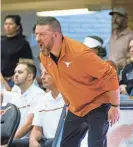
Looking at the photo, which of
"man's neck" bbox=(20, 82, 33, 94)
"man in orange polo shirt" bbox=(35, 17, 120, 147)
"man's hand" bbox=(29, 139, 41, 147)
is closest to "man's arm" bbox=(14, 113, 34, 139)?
"man's hand" bbox=(29, 139, 41, 147)

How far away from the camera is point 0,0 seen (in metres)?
5.43

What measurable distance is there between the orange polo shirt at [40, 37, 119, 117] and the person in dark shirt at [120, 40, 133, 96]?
2.46 ft

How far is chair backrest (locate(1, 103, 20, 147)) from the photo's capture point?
351 centimetres

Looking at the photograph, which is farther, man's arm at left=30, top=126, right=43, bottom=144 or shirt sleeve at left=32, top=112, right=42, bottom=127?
shirt sleeve at left=32, top=112, right=42, bottom=127

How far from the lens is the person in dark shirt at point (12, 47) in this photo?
4969 mm

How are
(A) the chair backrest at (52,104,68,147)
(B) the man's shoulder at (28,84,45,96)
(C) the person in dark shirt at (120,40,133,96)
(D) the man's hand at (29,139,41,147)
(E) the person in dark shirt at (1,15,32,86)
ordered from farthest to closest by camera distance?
1. (E) the person in dark shirt at (1,15,32,86)
2. (B) the man's shoulder at (28,84,45,96)
3. (C) the person in dark shirt at (120,40,133,96)
4. (D) the man's hand at (29,139,41,147)
5. (A) the chair backrest at (52,104,68,147)

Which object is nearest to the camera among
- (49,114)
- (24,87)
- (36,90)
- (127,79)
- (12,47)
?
(49,114)

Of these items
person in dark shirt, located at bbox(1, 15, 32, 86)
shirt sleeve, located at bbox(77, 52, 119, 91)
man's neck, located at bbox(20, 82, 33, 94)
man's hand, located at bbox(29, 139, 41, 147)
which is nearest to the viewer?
shirt sleeve, located at bbox(77, 52, 119, 91)

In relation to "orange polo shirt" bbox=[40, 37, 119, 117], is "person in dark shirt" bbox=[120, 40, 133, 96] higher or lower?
lower

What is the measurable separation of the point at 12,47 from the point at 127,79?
138 cm

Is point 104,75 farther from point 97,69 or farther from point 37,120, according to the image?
point 37,120

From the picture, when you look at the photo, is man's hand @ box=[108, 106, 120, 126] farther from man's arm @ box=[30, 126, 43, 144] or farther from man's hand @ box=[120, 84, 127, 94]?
man's arm @ box=[30, 126, 43, 144]

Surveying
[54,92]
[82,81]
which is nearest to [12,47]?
[54,92]

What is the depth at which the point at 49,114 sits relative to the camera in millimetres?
3844
